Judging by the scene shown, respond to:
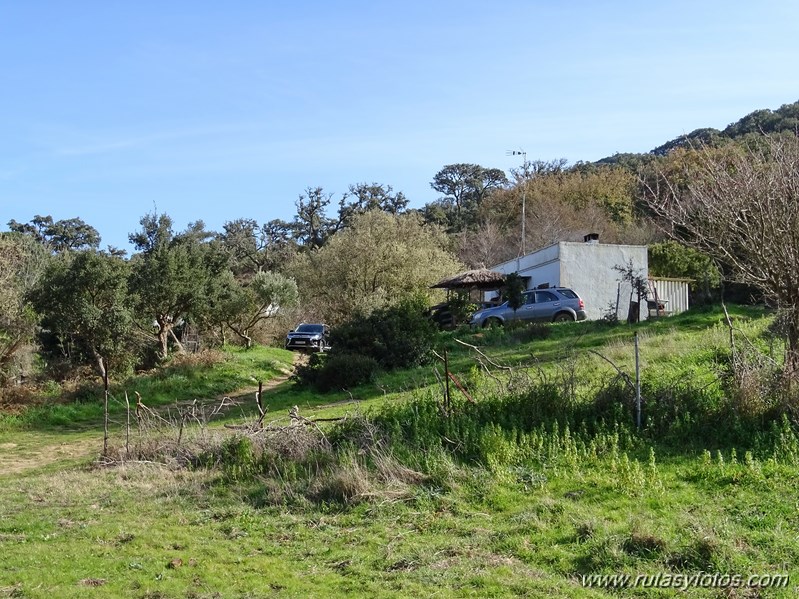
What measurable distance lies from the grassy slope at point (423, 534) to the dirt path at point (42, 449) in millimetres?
3189

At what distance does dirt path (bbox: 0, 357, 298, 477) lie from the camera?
45.6 ft

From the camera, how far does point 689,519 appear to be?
6.84m

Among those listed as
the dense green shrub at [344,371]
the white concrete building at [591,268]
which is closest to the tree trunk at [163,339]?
the dense green shrub at [344,371]

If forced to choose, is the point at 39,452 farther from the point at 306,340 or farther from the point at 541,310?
the point at 306,340

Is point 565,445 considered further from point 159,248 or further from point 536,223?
point 536,223

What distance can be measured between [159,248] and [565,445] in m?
19.8

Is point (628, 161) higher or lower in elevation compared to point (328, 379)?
higher

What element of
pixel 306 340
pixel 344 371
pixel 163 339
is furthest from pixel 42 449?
pixel 306 340

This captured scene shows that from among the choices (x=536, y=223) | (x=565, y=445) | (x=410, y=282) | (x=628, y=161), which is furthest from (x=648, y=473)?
(x=628, y=161)

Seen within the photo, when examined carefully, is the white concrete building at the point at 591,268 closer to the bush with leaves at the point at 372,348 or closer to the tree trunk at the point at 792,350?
the bush with leaves at the point at 372,348

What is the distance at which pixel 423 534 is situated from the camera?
747 cm

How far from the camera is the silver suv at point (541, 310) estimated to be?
2630 cm
